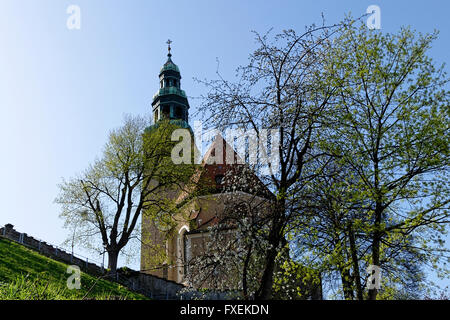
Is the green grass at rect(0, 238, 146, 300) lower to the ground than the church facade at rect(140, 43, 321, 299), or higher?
lower

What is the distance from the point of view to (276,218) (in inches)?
356

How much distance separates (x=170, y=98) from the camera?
44.6 metres

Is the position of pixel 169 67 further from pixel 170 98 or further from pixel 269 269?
pixel 269 269

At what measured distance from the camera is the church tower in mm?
44531

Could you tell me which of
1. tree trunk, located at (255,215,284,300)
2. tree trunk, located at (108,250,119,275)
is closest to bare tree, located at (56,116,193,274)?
tree trunk, located at (108,250,119,275)

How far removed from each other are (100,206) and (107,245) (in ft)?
9.40

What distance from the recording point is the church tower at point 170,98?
44.5 meters

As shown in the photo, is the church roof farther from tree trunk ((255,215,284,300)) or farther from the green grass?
tree trunk ((255,215,284,300))

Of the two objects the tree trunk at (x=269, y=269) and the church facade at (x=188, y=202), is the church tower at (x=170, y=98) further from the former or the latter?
the tree trunk at (x=269, y=269)

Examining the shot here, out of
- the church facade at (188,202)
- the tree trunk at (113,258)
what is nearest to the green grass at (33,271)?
the church facade at (188,202)

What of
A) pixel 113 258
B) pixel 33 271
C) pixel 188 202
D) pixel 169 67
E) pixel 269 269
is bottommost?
pixel 269 269

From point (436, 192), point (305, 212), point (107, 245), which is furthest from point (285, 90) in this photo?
point (107, 245)

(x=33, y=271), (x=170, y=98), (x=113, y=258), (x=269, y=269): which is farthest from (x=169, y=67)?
(x=269, y=269)

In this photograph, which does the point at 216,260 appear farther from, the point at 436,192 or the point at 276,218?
the point at 436,192
